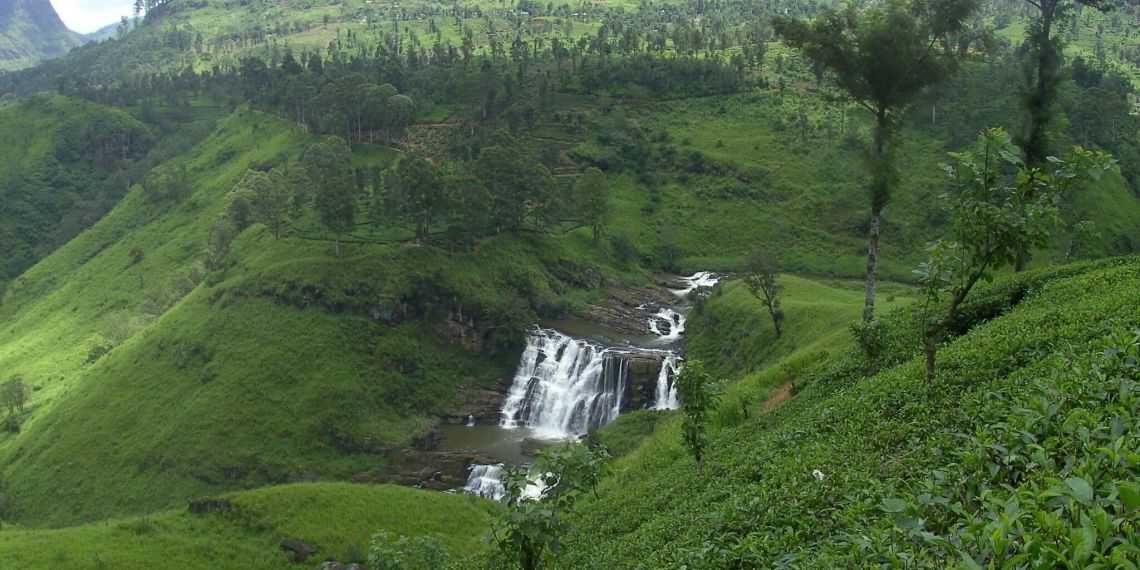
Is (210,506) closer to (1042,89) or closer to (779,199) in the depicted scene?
(1042,89)

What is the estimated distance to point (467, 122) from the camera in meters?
106

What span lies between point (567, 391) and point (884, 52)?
133 ft

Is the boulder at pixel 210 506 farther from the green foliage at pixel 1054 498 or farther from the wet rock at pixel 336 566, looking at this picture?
the green foliage at pixel 1054 498

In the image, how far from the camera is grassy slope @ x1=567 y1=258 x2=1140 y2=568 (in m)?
10.6

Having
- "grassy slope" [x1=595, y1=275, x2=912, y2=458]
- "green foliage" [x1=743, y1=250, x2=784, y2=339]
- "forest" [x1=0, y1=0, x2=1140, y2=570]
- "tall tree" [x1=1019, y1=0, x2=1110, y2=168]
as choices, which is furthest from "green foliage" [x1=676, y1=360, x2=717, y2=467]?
"green foliage" [x1=743, y1=250, x2=784, y2=339]

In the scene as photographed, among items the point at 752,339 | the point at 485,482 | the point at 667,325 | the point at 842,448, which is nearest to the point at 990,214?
the point at 842,448

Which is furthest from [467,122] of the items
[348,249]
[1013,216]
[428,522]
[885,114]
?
[1013,216]

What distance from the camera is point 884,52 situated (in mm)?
23531

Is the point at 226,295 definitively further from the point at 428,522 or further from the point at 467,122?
the point at 467,122

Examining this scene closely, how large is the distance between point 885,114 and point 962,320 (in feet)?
24.8

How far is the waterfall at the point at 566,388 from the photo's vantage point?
187 feet

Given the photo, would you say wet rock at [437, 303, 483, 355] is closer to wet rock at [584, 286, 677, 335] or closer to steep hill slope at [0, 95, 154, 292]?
wet rock at [584, 286, 677, 335]

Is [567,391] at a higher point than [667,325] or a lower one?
lower

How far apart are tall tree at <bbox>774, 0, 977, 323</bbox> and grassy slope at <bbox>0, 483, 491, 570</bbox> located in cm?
2366
